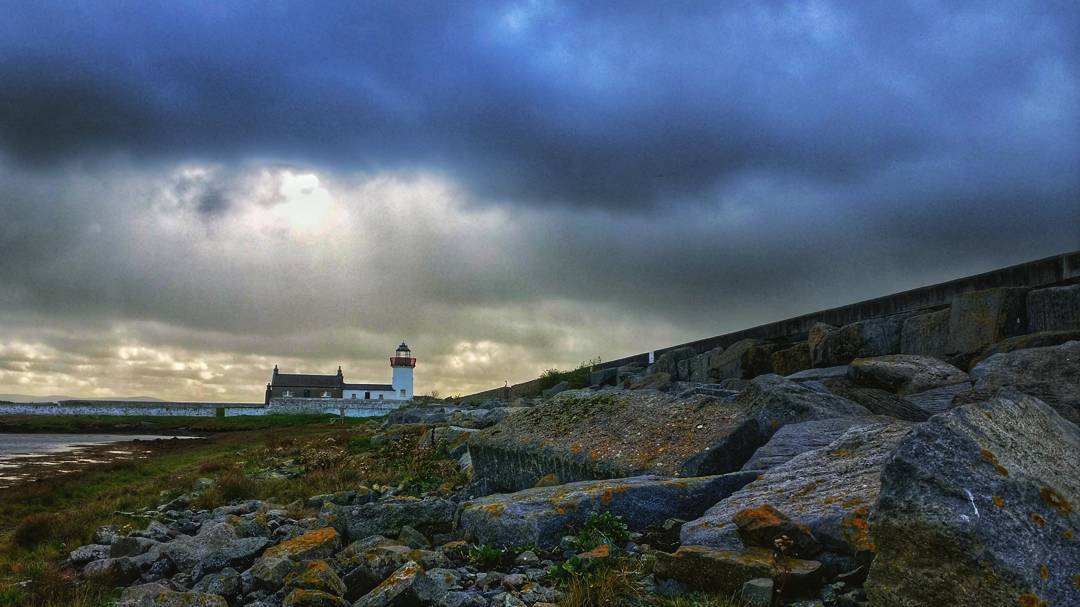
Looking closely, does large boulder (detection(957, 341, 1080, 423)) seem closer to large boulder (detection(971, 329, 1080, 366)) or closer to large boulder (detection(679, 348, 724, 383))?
large boulder (detection(971, 329, 1080, 366))

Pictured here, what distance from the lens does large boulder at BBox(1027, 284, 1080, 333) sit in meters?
8.47

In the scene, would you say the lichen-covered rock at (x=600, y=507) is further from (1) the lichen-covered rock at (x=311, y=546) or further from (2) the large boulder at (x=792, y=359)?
(2) the large boulder at (x=792, y=359)

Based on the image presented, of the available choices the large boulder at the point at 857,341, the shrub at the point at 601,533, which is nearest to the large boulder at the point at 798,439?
the shrub at the point at 601,533

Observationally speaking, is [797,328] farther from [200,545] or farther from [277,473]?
[200,545]

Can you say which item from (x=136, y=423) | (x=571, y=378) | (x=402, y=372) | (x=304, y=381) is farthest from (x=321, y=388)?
(x=571, y=378)

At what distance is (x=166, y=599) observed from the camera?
4359 mm

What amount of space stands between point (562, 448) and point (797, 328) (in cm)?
880

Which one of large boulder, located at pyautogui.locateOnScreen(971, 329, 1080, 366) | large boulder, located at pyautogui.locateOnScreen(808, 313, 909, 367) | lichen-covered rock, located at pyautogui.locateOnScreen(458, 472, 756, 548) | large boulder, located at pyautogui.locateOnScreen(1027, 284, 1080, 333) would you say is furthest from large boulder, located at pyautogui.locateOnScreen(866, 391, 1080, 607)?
large boulder, located at pyautogui.locateOnScreen(808, 313, 909, 367)

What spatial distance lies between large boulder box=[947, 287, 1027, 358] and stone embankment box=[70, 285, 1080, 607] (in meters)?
0.35

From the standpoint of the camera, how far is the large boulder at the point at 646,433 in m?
5.64

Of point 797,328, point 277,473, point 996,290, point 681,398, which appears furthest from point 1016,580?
point 277,473

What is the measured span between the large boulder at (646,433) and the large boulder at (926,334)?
4109 millimetres

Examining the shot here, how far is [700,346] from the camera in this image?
17.4 m

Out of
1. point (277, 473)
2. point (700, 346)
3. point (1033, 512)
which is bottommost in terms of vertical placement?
point (277, 473)
